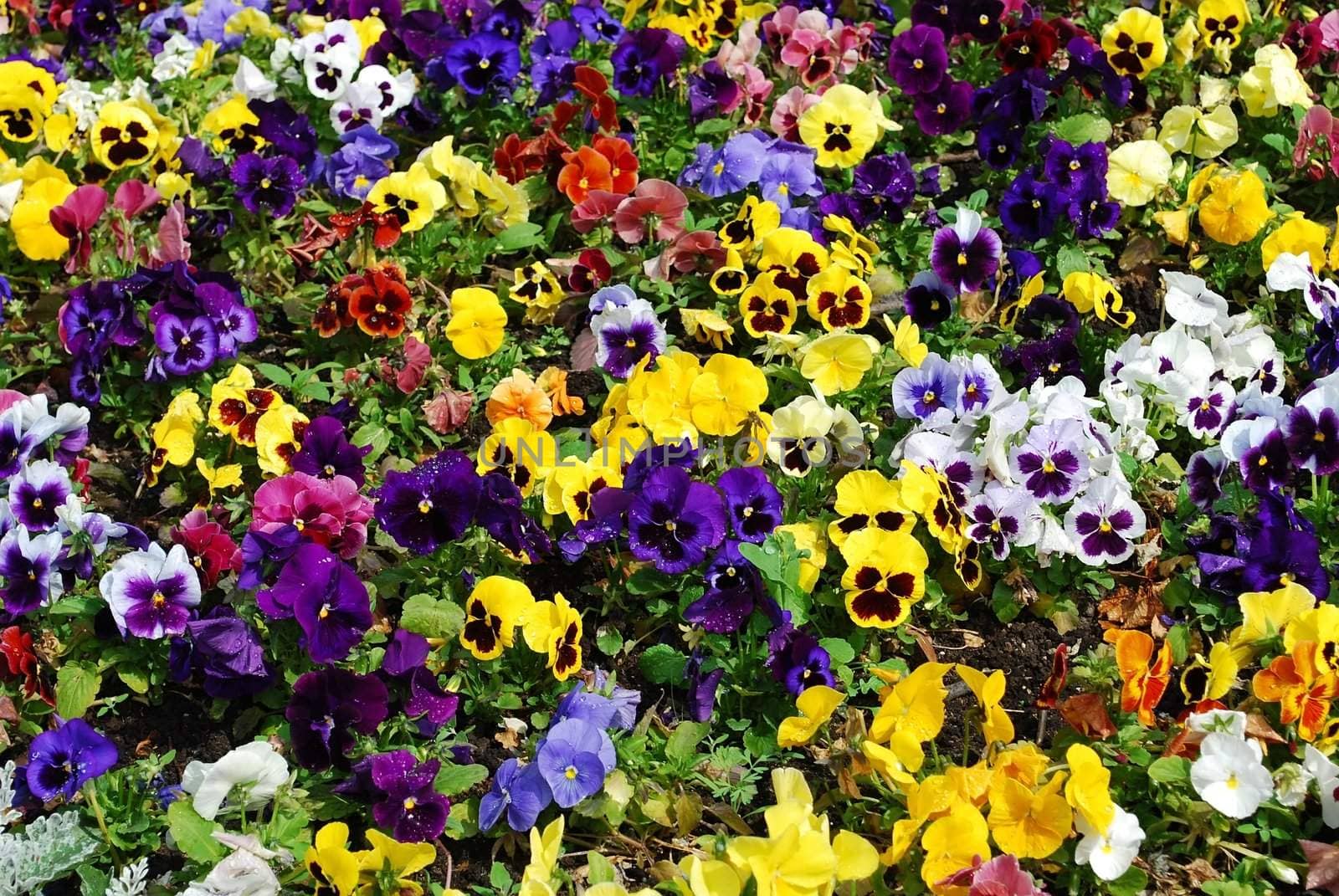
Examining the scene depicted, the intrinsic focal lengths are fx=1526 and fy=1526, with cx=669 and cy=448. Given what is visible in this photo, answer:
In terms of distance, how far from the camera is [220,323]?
429cm

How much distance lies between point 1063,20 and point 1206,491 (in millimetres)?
2081

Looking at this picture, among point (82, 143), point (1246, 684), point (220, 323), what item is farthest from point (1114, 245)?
point (82, 143)

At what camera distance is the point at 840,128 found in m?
4.67

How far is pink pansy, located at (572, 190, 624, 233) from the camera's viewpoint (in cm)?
450

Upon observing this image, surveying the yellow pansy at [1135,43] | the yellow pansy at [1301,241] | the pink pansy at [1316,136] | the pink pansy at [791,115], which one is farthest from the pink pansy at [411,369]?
the pink pansy at [1316,136]

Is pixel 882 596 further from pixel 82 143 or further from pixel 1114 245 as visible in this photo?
pixel 82 143

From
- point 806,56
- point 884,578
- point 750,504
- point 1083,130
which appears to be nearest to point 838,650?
point 884,578

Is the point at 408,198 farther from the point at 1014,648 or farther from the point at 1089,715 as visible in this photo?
the point at 1089,715

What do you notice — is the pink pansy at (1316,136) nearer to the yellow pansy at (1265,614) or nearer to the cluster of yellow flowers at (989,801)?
the yellow pansy at (1265,614)

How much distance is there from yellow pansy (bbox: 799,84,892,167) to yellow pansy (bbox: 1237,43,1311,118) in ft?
3.87

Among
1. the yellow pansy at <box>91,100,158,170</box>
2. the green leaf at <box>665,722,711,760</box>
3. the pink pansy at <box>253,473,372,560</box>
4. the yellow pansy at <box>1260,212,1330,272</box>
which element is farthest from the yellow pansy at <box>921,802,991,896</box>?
the yellow pansy at <box>91,100,158,170</box>

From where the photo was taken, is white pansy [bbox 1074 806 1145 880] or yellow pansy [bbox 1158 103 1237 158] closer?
white pansy [bbox 1074 806 1145 880]

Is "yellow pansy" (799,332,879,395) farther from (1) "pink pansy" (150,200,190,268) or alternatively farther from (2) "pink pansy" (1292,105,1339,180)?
(1) "pink pansy" (150,200,190,268)

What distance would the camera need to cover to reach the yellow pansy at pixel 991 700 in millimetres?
3072
